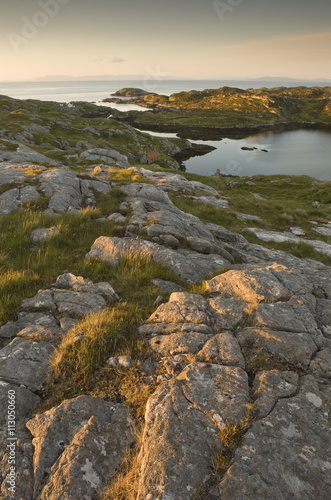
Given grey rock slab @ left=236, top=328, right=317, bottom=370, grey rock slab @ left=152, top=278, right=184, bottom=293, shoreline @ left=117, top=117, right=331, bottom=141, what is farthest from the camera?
shoreline @ left=117, top=117, right=331, bottom=141

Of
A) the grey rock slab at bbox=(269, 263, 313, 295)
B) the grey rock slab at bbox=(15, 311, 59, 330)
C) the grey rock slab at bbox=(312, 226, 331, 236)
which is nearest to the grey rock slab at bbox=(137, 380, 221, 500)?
the grey rock slab at bbox=(15, 311, 59, 330)

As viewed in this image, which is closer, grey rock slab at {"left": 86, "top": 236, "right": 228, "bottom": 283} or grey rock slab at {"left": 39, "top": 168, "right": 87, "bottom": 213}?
grey rock slab at {"left": 86, "top": 236, "right": 228, "bottom": 283}

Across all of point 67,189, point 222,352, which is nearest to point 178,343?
point 222,352

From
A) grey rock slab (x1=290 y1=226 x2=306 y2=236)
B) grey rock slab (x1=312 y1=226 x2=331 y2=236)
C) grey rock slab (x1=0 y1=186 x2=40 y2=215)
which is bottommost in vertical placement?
grey rock slab (x1=312 y1=226 x2=331 y2=236)

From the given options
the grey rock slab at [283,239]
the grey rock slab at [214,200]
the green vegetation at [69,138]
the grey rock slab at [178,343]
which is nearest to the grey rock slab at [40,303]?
the grey rock slab at [178,343]

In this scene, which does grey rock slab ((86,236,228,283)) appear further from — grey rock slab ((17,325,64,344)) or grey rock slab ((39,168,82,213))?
grey rock slab ((39,168,82,213))

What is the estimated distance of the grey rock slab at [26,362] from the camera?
511 cm

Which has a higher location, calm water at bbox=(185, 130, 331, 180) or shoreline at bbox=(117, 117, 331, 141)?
shoreline at bbox=(117, 117, 331, 141)

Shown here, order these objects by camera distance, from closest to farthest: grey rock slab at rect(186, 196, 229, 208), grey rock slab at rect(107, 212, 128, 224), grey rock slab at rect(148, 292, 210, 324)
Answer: grey rock slab at rect(148, 292, 210, 324), grey rock slab at rect(107, 212, 128, 224), grey rock slab at rect(186, 196, 229, 208)

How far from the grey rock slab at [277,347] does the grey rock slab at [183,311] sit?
1070 mm

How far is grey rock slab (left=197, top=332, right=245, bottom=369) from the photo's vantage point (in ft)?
18.2

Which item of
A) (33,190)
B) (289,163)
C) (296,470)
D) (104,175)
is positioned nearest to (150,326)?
(296,470)

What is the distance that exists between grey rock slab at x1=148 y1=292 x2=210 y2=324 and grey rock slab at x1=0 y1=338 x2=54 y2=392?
2.55 meters

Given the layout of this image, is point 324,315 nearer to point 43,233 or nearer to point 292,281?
point 292,281
